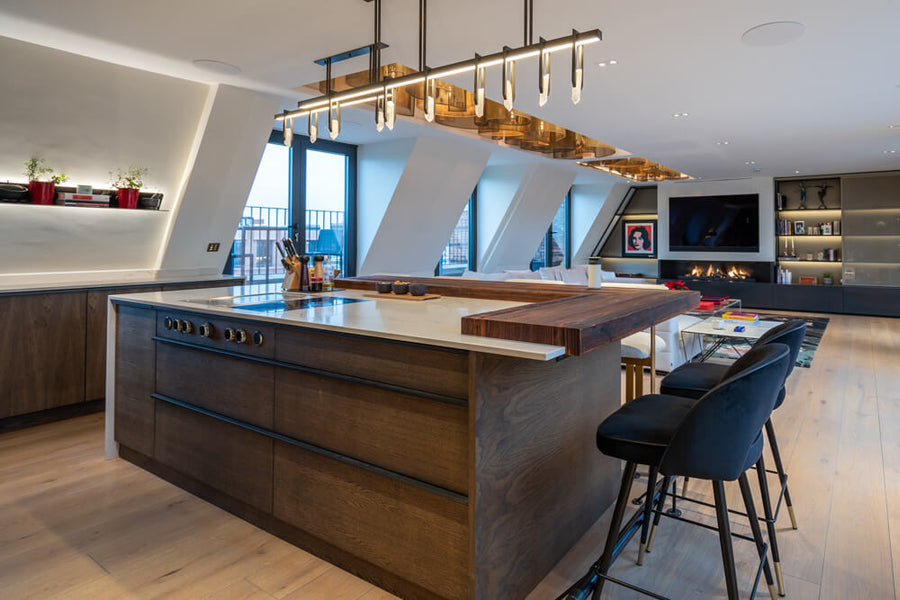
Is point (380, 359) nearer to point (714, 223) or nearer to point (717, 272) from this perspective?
point (714, 223)

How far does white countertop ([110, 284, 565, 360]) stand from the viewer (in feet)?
5.40

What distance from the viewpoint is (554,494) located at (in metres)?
2.11

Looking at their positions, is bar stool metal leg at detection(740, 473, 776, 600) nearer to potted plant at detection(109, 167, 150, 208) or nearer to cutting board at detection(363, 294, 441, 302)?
cutting board at detection(363, 294, 441, 302)

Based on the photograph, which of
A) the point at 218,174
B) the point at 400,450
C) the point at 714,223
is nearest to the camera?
the point at 400,450

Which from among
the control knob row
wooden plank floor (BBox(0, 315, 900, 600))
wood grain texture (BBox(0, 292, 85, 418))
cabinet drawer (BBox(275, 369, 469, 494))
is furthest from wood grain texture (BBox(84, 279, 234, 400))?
cabinet drawer (BBox(275, 369, 469, 494))

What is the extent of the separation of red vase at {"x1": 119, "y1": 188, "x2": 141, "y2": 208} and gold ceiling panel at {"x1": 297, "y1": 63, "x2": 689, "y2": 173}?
1601mm

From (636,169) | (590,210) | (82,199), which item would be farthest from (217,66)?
(590,210)

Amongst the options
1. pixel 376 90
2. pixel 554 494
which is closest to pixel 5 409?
pixel 376 90

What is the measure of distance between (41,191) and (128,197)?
60 cm

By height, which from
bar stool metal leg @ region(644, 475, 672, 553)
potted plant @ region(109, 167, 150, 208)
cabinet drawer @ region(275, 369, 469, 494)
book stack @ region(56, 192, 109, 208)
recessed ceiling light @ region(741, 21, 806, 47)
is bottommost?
bar stool metal leg @ region(644, 475, 672, 553)

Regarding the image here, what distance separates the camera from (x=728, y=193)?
10.3 meters

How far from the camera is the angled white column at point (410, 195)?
6785 millimetres

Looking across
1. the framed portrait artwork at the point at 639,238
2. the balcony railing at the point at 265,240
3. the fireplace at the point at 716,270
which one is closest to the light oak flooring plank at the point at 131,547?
the balcony railing at the point at 265,240

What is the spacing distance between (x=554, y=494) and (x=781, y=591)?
0.82 meters
